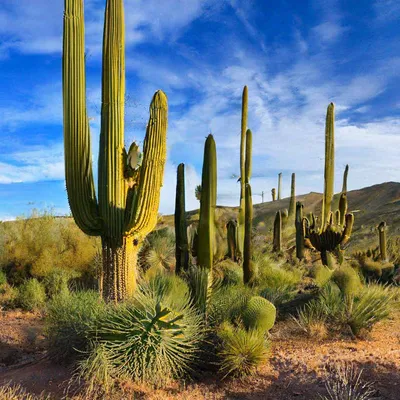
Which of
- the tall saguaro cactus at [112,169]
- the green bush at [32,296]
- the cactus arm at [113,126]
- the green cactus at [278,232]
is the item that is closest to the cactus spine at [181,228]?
the tall saguaro cactus at [112,169]

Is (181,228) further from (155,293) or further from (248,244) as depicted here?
(155,293)

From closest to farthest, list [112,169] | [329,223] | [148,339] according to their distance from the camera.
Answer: [148,339], [112,169], [329,223]

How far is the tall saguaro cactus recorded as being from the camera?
32.2ft

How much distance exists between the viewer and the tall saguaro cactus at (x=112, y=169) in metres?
9.82

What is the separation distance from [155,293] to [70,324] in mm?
1691

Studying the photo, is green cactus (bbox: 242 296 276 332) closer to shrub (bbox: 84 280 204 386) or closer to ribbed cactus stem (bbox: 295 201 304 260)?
shrub (bbox: 84 280 204 386)

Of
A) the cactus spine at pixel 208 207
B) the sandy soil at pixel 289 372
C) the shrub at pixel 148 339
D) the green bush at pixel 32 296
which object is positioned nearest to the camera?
the sandy soil at pixel 289 372

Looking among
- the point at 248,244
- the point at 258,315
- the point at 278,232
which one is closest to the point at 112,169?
the point at 258,315

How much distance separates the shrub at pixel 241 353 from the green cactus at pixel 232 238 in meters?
8.34

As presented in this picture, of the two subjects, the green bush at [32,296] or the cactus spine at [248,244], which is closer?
the cactus spine at [248,244]

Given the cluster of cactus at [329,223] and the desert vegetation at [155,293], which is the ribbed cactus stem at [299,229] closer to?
the cluster of cactus at [329,223]

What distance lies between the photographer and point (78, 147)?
10.1 meters

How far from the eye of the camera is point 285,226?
2839 cm

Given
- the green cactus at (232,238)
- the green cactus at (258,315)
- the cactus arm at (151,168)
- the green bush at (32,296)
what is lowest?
the green bush at (32,296)
